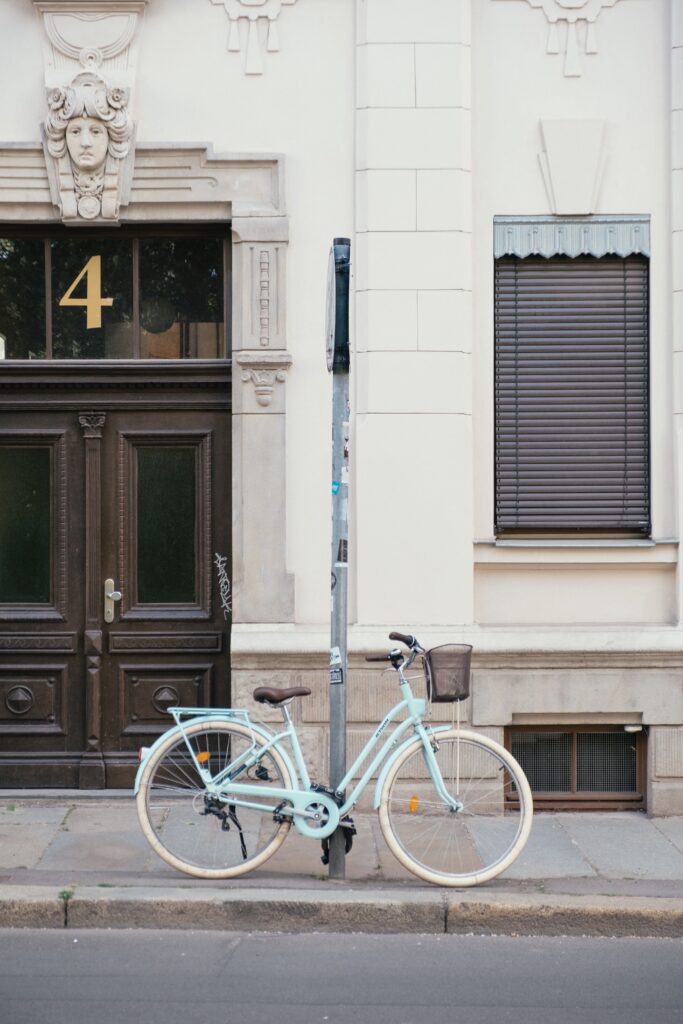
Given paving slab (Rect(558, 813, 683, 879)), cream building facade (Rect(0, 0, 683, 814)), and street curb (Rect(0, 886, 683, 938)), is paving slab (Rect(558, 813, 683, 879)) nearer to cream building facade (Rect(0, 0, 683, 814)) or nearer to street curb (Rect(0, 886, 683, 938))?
cream building facade (Rect(0, 0, 683, 814))

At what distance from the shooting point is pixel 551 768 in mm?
8305

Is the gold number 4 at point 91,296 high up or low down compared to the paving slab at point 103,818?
up

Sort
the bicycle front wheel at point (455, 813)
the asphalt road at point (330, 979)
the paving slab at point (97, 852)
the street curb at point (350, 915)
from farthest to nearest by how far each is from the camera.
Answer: the paving slab at point (97, 852)
the bicycle front wheel at point (455, 813)
the street curb at point (350, 915)
the asphalt road at point (330, 979)

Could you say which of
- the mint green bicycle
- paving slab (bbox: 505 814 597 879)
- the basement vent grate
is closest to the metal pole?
the mint green bicycle

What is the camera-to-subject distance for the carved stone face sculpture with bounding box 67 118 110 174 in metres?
8.08

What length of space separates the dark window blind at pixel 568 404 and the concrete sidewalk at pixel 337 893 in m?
2.22

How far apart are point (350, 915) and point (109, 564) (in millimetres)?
3321

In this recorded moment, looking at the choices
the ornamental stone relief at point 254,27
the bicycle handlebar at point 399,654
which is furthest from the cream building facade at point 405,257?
the bicycle handlebar at point 399,654

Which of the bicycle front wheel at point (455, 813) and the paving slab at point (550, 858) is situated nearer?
the bicycle front wheel at point (455, 813)

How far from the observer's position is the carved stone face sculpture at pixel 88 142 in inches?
318

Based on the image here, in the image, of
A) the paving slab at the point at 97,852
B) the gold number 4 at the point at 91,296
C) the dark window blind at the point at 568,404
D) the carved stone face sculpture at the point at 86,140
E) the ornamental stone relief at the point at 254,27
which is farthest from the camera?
the gold number 4 at the point at 91,296

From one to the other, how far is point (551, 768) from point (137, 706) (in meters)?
2.76

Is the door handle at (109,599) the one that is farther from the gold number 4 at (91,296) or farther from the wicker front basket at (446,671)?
the wicker front basket at (446,671)

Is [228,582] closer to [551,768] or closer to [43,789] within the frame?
[43,789]
